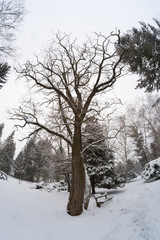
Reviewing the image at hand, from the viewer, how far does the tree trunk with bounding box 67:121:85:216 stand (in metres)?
5.77

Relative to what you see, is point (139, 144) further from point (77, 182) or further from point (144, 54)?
point (77, 182)

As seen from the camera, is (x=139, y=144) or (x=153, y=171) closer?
(x=153, y=171)

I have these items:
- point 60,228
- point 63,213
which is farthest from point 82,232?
point 63,213

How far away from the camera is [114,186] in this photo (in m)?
10.8

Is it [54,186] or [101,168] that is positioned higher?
[101,168]

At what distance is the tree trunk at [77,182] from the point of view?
5.77 m

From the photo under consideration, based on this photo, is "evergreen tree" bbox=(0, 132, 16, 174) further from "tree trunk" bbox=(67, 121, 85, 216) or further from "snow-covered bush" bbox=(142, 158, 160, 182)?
"snow-covered bush" bbox=(142, 158, 160, 182)

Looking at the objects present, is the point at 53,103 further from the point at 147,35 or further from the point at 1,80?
the point at 1,80

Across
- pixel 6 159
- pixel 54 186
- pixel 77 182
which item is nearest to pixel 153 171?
pixel 77 182

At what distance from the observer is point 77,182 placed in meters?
6.14

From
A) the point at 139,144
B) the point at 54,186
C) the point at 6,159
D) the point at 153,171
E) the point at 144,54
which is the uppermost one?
the point at 144,54

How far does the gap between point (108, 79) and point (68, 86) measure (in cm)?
255

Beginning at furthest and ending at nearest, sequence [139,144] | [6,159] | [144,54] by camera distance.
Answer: [6,159], [139,144], [144,54]

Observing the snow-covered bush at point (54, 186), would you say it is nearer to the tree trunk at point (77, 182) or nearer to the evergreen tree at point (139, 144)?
the tree trunk at point (77, 182)
